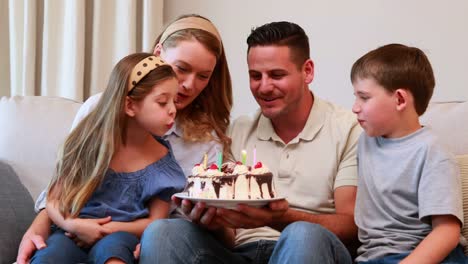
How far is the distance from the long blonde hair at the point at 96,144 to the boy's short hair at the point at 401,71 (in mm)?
569

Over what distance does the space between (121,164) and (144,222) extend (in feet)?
0.63

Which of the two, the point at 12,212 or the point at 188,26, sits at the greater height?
the point at 188,26

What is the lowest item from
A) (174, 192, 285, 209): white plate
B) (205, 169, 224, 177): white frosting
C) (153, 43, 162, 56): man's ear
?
(174, 192, 285, 209): white plate

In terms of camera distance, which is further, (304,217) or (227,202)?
(304,217)

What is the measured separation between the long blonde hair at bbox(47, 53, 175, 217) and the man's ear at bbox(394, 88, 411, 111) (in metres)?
0.64

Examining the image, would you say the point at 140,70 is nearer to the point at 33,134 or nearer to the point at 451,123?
the point at 33,134

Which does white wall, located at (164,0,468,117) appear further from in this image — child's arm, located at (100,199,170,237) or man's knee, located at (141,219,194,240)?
man's knee, located at (141,219,194,240)

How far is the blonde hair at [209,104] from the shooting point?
6.91ft

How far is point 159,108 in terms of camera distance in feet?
6.18

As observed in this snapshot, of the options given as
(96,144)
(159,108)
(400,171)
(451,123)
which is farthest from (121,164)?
(451,123)

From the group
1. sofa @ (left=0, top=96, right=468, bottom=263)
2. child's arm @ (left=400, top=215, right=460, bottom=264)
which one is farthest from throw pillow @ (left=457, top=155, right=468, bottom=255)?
child's arm @ (left=400, top=215, right=460, bottom=264)

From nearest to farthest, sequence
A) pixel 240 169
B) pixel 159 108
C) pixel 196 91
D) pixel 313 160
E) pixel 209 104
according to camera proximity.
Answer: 1. pixel 240 169
2. pixel 159 108
3. pixel 313 160
4. pixel 196 91
5. pixel 209 104

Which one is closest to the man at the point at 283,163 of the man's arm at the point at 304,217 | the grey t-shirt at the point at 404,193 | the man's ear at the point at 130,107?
the man's arm at the point at 304,217

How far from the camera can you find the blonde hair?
2107 millimetres
